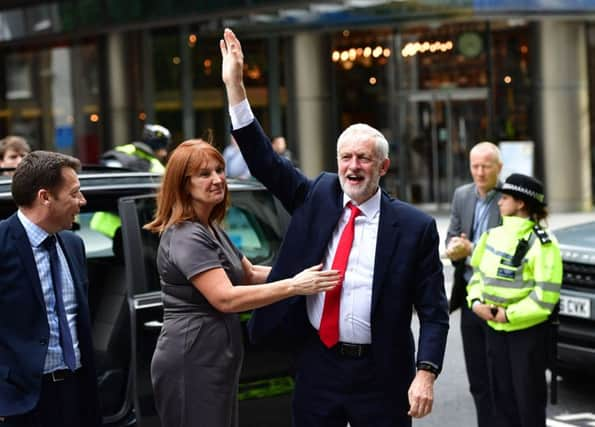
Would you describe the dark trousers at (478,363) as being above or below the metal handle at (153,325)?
below

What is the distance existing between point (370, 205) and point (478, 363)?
7.66 ft

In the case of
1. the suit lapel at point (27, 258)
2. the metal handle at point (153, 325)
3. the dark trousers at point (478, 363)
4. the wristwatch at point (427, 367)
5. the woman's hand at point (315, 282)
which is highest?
the suit lapel at point (27, 258)

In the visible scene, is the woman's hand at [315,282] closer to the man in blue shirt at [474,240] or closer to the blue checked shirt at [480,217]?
the man in blue shirt at [474,240]

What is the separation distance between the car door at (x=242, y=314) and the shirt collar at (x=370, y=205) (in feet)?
3.71

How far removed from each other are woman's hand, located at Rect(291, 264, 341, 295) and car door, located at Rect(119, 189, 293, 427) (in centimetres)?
117

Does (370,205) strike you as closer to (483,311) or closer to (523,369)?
(483,311)

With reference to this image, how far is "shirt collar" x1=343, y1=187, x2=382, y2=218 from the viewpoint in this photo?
4543mm

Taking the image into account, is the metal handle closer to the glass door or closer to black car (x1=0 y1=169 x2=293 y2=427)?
black car (x1=0 y1=169 x2=293 y2=427)

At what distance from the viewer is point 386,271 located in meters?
4.44

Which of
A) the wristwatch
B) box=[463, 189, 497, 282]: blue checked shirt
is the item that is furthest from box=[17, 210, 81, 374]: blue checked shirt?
box=[463, 189, 497, 282]: blue checked shirt

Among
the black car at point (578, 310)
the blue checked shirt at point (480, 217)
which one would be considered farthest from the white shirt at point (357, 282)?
the black car at point (578, 310)

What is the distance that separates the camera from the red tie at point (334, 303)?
4.45 meters

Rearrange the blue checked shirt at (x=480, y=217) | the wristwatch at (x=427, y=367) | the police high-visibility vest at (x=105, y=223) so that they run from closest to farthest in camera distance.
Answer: the wristwatch at (x=427, y=367), the police high-visibility vest at (x=105, y=223), the blue checked shirt at (x=480, y=217)

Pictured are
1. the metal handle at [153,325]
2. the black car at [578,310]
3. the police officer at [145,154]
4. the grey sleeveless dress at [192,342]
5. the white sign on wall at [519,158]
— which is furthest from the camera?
the white sign on wall at [519,158]
